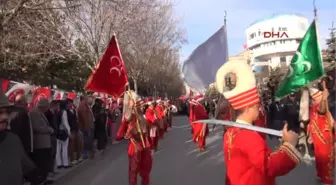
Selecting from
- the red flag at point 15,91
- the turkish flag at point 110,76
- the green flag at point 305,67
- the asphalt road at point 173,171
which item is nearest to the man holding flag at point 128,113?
the turkish flag at point 110,76

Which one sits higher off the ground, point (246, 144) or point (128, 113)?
point (128, 113)

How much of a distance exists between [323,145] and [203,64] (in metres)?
2.44

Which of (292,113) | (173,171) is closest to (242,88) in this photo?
(173,171)

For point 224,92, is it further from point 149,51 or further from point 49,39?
point 149,51

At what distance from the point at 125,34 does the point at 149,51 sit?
9268 millimetres

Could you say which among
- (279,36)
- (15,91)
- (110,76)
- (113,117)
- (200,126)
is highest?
(279,36)

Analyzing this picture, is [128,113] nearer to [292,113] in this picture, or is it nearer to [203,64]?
[203,64]

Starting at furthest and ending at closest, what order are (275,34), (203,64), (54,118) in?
(275,34) < (54,118) < (203,64)

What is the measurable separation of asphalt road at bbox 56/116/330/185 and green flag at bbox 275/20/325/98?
1.89m

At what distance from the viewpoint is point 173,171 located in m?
11.1

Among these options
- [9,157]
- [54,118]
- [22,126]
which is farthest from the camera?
[54,118]

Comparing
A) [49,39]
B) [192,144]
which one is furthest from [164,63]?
[192,144]

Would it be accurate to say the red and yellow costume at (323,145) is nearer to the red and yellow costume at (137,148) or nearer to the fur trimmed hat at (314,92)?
the fur trimmed hat at (314,92)

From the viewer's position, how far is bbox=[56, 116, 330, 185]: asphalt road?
9.70m
